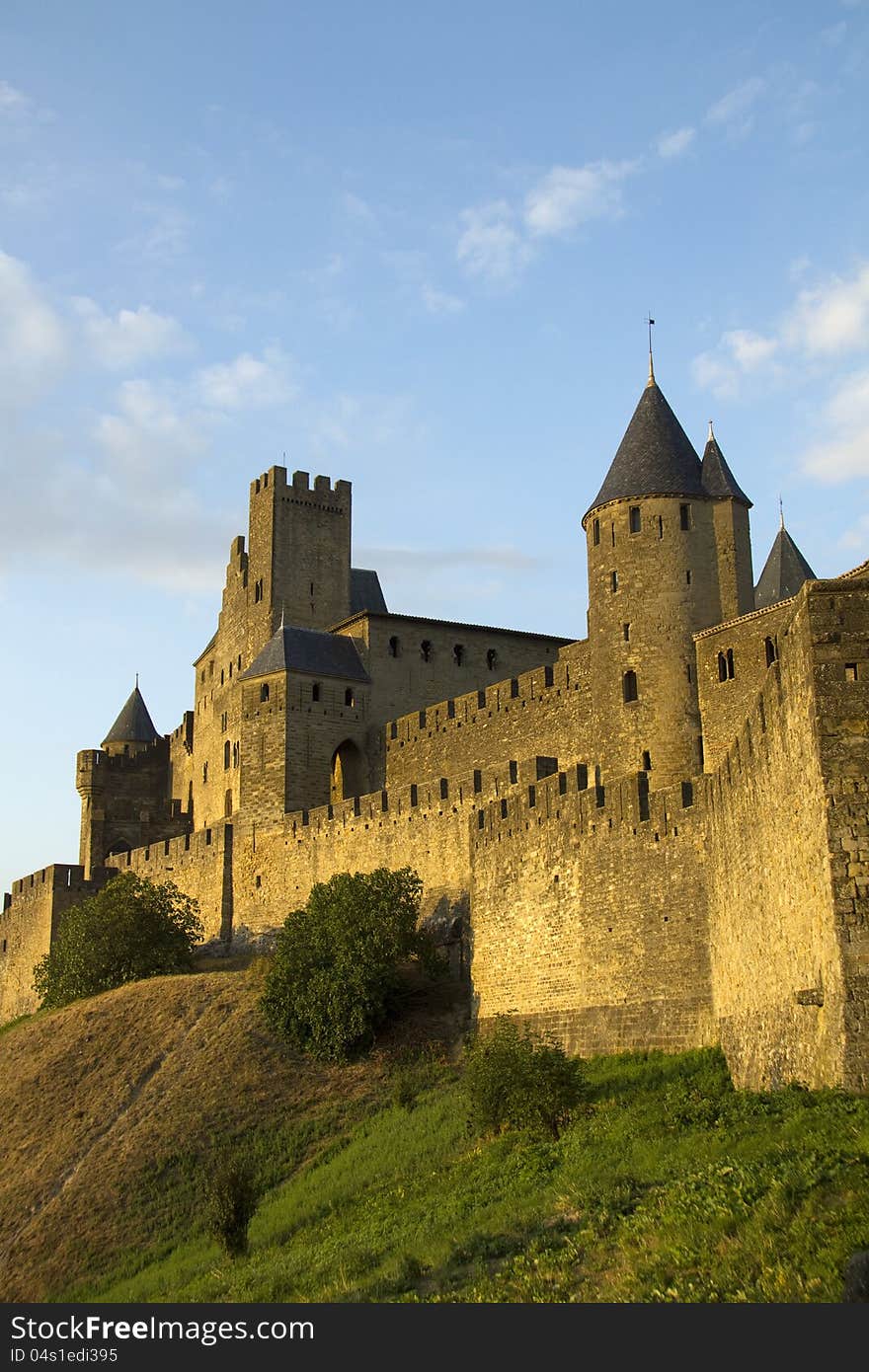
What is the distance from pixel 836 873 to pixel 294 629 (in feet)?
115

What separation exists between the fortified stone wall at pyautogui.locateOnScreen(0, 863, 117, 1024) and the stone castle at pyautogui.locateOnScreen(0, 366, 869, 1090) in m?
0.13

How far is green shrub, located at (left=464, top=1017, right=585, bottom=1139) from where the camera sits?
Answer: 22.8m

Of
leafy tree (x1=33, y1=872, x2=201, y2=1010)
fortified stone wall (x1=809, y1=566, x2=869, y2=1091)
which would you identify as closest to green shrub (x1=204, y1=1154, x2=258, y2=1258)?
fortified stone wall (x1=809, y1=566, x2=869, y2=1091)

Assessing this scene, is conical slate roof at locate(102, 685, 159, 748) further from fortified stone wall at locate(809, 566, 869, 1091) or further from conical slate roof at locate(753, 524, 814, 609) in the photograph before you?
fortified stone wall at locate(809, 566, 869, 1091)

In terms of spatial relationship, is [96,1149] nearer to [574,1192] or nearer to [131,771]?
[574,1192]

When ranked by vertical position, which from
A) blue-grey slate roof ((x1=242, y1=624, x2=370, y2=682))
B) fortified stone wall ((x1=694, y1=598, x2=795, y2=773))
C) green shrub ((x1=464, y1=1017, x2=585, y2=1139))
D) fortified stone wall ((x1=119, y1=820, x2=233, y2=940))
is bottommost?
green shrub ((x1=464, y1=1017, x2=585, y2=1139))

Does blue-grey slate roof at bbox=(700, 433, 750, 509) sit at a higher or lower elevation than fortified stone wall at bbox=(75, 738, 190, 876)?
higher

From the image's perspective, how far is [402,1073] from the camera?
3075 centimetres

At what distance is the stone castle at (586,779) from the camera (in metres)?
18.2

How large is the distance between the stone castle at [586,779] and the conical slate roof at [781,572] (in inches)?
4.5

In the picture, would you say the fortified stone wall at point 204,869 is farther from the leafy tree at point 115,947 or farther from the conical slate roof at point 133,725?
the conical slate roof at point 133,725

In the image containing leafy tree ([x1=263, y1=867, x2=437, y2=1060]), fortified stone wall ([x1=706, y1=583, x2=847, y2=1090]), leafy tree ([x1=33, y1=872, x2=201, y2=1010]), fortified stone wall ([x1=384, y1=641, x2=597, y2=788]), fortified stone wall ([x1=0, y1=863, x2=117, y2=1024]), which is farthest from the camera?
fortified stone wall ([x1=0, y1=863, x2=117, y2=1024])

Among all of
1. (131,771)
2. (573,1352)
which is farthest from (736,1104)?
(131,771)

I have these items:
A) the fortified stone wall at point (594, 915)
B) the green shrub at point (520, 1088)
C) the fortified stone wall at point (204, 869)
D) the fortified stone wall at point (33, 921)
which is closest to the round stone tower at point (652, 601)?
→ the fortified stone wall at point (594, 915)
